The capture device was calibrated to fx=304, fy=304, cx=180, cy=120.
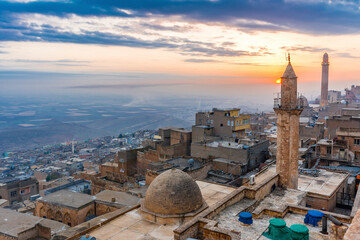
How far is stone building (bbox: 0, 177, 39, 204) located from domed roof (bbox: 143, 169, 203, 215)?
3171 cm

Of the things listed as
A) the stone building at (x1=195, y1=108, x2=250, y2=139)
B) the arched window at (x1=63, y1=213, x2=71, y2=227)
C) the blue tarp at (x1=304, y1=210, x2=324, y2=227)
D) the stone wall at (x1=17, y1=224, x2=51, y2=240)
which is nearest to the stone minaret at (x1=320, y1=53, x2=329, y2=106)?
the stone building at (x1=195, y1=108, x2=250, y2=139)

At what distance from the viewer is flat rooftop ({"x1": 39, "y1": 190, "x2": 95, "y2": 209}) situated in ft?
72.5

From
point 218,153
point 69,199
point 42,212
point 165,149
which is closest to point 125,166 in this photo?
point 165,149

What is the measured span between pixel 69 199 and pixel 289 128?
660 inches

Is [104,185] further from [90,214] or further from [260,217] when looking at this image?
[260,217]

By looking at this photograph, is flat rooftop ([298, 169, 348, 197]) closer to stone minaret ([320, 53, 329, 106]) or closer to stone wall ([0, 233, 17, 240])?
stone wall ([0, 233, 17, 240])

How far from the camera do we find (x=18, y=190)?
130ft

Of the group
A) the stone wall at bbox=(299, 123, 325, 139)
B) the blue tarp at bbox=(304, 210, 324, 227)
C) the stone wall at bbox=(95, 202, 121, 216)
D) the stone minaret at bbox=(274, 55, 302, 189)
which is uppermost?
the stone minaret at bbox=(274, 55, 302, 189)

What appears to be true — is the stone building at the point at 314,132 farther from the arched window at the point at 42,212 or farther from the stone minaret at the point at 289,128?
the arched window at the point at 42,212

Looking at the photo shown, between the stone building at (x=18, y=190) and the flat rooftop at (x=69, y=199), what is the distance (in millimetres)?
18753

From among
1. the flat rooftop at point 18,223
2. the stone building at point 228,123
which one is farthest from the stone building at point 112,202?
the stone building at point 228,123

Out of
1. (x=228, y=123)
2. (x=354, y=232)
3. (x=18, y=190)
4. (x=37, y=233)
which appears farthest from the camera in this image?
(x=18, y=190)

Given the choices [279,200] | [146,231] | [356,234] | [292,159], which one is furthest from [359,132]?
[356,234]

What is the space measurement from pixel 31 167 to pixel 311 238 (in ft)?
232
